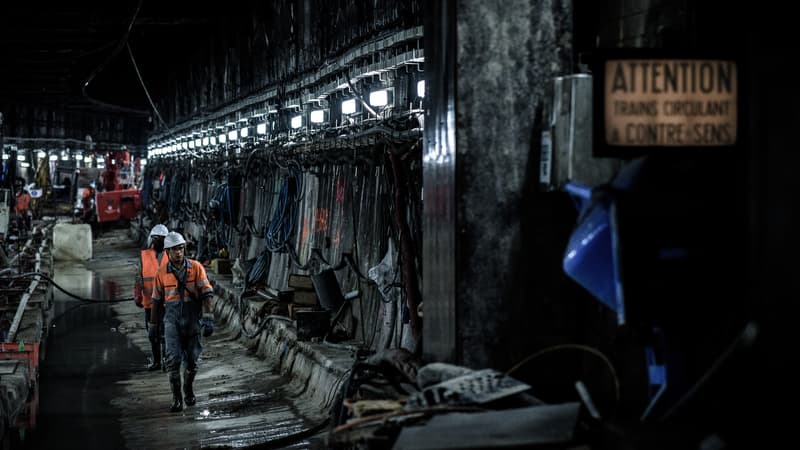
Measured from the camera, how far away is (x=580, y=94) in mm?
6773

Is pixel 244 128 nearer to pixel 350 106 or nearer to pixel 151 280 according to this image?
pixel 151 280

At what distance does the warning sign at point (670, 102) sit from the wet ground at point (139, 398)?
591 cm

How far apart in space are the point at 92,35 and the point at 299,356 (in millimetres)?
21710

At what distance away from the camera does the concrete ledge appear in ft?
41.6

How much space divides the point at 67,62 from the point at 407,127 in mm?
31151

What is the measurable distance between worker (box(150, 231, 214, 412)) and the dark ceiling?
447 inches

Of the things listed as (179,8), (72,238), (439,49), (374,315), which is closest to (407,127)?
(374,315)

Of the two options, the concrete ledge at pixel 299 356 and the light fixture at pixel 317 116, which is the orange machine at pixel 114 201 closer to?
the concrete ledge at pixel 299 356

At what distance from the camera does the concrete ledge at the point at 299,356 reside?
12.7m

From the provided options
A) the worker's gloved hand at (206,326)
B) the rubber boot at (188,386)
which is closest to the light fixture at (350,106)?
the worker's gloved hand at (206,326)

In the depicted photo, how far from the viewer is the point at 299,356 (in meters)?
14.5

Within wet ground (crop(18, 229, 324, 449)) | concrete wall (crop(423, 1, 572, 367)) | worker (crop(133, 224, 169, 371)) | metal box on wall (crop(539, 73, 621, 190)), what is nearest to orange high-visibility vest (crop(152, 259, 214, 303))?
wet ground (crop(18, 229, 324, 449))

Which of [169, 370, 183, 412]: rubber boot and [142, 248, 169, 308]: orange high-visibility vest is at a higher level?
[142, 248, 169, 308]: orange high-visibility vest

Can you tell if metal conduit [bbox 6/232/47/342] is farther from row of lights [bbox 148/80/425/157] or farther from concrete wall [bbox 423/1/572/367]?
concrete wall [bbox 423/1/572/367]
